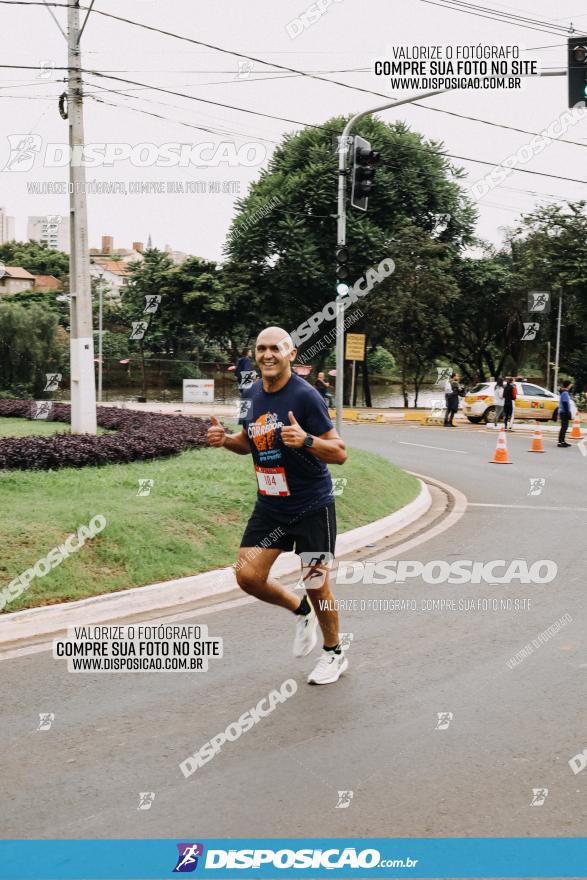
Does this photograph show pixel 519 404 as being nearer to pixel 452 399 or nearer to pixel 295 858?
pixel 452 399

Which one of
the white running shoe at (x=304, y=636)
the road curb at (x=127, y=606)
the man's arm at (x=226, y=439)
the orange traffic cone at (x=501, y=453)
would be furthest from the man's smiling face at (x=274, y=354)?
the orange traffic cone at (x=501, y=453)

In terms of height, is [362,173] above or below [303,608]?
above

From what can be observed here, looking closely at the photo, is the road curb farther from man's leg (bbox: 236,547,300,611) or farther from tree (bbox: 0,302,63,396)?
tree (bbox: 0,302,63,396)

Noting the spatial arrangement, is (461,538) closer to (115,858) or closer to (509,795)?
(509,795)

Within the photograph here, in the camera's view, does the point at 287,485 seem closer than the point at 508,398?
Yes

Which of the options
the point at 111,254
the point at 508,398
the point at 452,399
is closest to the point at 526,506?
the point at 508,398

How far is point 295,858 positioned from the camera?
364cm

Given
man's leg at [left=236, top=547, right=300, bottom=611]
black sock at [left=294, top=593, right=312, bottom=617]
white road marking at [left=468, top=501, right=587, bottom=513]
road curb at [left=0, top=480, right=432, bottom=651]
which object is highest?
man's leg at [left=236, top=547, right=300, bottom=611]

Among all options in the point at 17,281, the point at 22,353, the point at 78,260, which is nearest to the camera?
the point at 78,260

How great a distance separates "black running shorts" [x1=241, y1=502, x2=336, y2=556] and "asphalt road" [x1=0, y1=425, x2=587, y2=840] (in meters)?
0.85

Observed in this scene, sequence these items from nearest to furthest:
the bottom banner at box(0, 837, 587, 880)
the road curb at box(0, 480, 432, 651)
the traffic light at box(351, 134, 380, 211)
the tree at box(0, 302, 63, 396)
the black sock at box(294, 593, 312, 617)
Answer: the bottom banner at box(0, 837, 587, 880) → the black sock at box(294, 593, 312, 617) → the road curb at box(0, 480, 432, 651) → the traffic light at box(351, 134, 380, 211) → the tree at box(0, 302, 63, 396)

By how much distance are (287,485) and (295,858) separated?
7.61 feet

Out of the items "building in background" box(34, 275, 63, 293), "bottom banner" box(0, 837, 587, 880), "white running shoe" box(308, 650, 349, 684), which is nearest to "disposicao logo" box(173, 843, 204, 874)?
"bottom banner" box(0, 837, 587, 880)

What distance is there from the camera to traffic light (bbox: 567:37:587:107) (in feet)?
42.8
